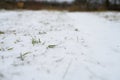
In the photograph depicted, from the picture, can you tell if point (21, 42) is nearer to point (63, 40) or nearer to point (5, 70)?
point (63, 40)

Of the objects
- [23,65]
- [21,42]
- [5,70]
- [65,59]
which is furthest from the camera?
[21,42]

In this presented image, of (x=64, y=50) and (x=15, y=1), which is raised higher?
(x=15, y=1)

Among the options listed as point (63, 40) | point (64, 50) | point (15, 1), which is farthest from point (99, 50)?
point (15, 1)

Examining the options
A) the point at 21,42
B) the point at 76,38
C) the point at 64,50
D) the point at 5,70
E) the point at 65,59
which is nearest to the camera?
the point at 5,70

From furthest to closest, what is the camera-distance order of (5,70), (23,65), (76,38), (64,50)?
(76,38) → (64,50) → (23,65) → (5,70)

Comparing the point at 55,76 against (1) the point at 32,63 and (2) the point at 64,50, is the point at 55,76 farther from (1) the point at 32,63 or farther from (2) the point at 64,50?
(2) the point at 64,50

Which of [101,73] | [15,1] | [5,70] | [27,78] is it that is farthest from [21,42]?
[15,1]

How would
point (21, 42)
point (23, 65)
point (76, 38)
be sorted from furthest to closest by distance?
1. point (76, 38)
2. point (21, 42)
3. point (23, 65)

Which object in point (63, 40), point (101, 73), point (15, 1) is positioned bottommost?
point (101, 73)

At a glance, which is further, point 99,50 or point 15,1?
point 15,1
